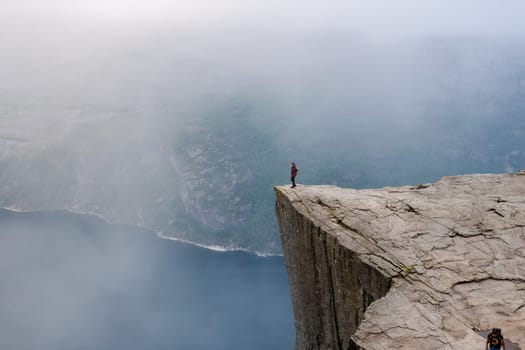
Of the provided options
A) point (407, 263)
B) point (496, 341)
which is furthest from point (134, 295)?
point (496, 341)

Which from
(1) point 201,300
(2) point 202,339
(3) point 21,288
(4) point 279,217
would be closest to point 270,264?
(1) point 201,300

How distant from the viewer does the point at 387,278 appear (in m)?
17.1

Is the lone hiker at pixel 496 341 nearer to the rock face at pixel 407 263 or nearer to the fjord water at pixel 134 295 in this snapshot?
the rock face at pixel 407 263

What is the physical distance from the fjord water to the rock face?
98.6 metres

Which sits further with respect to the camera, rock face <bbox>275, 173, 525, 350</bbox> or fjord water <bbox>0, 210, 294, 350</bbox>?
fjord water <bbox>0, 210, 294, 350</bbox>

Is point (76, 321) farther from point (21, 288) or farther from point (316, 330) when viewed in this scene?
point (316, 330)

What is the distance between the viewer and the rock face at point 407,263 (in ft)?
48.4

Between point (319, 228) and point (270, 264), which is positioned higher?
point (319, 228)

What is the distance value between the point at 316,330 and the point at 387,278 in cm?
684

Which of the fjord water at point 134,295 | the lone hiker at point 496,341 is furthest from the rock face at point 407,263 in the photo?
the fjord water at point 134,295

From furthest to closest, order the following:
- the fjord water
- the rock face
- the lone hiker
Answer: the fjord water, the rock face, the lone hiker

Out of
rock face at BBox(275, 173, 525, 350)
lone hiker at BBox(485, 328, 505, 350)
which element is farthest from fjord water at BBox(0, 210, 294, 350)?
lone hiker at BBox(485, 328, 505, 350)

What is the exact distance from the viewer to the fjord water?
122500 millimetres

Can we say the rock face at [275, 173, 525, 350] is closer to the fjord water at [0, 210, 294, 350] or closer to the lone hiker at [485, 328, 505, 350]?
the lone hiker at [485, 328, 505, 350]
